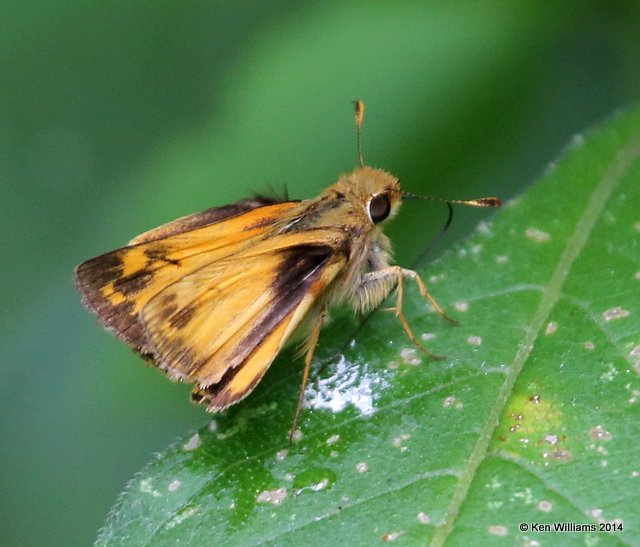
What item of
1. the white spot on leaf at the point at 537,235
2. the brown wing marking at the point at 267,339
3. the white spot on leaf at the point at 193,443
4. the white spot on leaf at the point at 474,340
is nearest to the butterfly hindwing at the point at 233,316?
the brown wing marking at the point at 267,339

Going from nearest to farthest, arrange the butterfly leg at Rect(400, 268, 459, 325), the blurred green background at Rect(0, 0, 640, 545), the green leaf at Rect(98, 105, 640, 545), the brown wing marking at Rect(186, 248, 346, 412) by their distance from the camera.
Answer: the green leaf at Rect(98, 105, 640, 545), the brown wing marking at Rect(186, 248, 346, 412), the butterfly leg at Rect(400, 268, 459, 325), the blurred green background at Rect(0, 0, 640, 545)

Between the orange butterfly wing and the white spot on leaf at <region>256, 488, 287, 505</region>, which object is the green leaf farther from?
the orange butterfly wing

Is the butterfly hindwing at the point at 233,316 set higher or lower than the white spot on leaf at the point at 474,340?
higher

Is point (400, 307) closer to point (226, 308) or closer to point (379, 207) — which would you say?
point (379, 207)

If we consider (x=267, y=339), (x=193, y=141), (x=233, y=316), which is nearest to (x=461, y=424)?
(x=267, y=339)

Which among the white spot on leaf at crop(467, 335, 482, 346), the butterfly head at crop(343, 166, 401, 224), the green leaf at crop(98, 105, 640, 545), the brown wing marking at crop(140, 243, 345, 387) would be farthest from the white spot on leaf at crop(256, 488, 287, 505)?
the butterfly head at crop(343, 166, 401, 224)

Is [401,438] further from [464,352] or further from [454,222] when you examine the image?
[454,222]

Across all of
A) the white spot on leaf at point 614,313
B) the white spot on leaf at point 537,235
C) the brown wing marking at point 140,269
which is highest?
the brown wing marking at point 140,269

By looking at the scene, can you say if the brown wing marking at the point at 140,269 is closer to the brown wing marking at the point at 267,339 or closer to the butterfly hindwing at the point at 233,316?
the butterfly hindwing at the point at 233,316

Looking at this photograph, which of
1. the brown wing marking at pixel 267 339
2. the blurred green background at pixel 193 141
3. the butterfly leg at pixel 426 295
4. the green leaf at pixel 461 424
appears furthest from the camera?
the blurred green background at pixel 193 141
